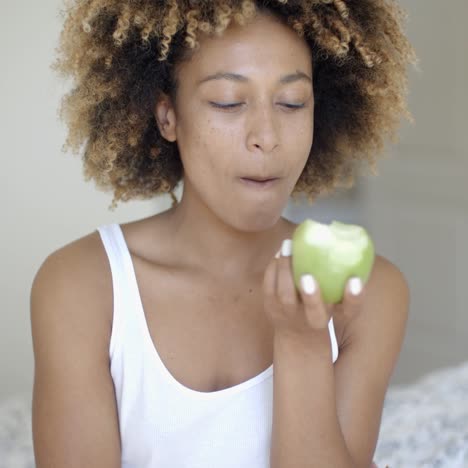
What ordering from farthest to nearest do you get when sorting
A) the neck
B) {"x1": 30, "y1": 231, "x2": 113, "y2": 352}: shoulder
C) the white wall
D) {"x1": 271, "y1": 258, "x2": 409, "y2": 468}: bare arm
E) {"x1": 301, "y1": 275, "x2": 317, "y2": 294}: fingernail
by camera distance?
the white wall < the neck < {"x1": 30, "y1": 231, "x2": 113, "y2": 352}: shoulder < {"x1": 271, "y1": 258, "x2": 409, "y2": 468}: bare arm < {"x1": 301, "y1": 275, "x2": 317, "y2": 294}: fingernail

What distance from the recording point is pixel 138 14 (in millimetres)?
1473

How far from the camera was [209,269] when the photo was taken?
63.1 inches

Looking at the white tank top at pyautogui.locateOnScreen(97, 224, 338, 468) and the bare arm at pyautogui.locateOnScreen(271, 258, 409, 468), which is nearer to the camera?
the bare arm at pyautogui.locateOnScreen(271, 258, 409, 468)

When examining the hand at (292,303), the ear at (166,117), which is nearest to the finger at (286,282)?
the hand at (292,303)

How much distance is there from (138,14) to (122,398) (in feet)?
2.07

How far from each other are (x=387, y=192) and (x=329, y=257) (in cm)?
222

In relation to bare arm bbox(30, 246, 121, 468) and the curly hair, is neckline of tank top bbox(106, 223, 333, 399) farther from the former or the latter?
the curly hair

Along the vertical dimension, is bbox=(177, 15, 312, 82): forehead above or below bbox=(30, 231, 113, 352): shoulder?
above

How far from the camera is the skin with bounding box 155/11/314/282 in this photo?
1376 millimetres

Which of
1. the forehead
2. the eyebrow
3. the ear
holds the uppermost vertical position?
the forehead

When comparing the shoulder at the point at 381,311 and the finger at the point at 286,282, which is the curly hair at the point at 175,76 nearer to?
the shoulder at the point at 381,311

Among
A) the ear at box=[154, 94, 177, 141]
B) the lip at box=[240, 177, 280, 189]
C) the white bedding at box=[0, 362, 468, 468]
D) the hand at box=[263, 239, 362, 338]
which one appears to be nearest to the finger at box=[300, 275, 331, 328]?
the hand at box=[263, 239, 362, 338]

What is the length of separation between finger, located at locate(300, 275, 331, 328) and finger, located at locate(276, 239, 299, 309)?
29mm

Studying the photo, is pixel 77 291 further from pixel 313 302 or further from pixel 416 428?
pixel 416 428
